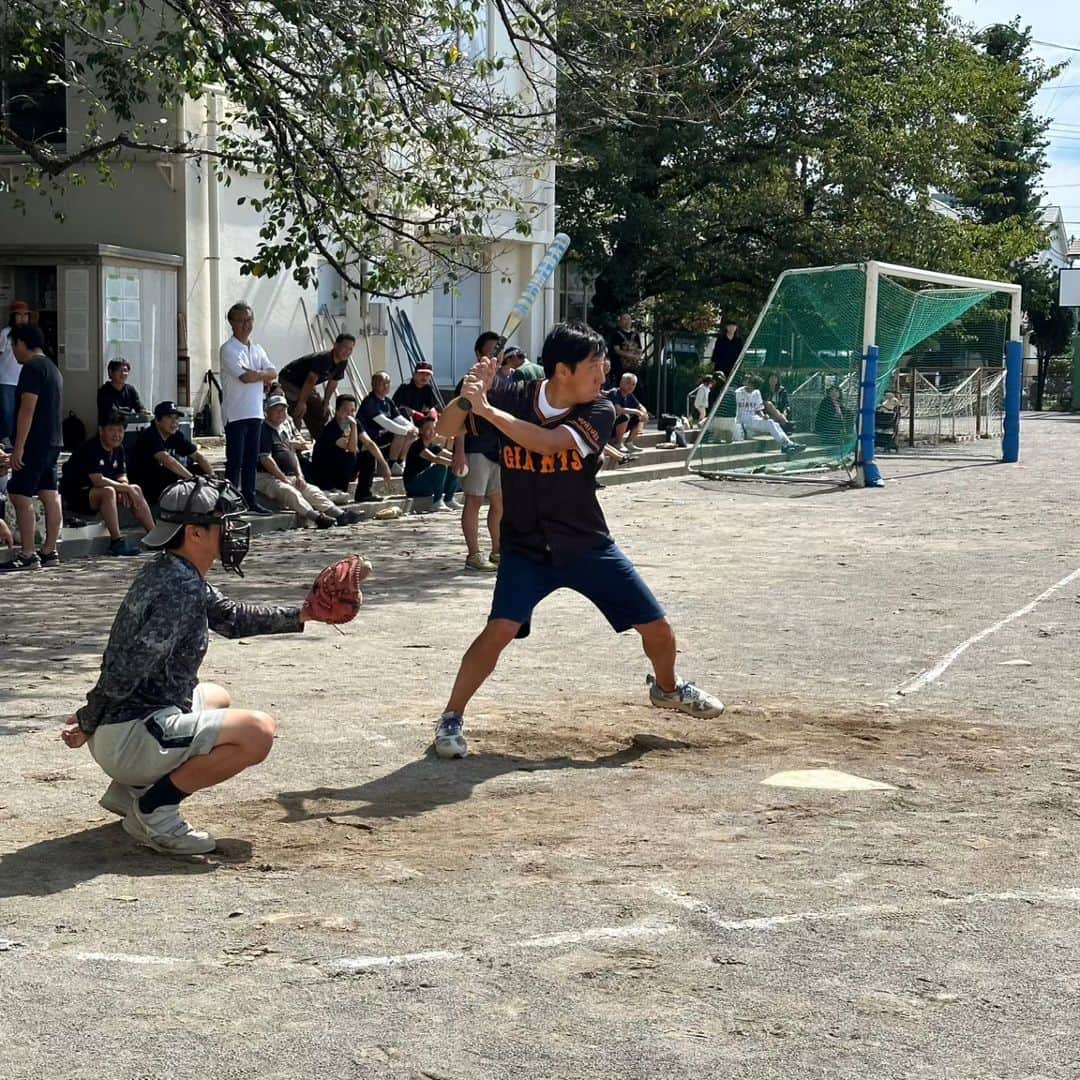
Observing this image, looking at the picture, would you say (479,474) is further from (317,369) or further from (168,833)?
(168,833)

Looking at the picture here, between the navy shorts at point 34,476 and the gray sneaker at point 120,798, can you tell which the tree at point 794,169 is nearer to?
the navy shorts at point 34,476

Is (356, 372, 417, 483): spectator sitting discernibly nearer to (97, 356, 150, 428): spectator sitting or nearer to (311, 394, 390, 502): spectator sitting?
(311, 394, 390, 502): spectator sitting

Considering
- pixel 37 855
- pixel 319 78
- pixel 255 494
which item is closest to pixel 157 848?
pixel 37 855

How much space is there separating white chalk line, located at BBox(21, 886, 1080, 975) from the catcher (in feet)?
3.06

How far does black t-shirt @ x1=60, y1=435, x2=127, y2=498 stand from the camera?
14.1 m

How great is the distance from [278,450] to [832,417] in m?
8.86

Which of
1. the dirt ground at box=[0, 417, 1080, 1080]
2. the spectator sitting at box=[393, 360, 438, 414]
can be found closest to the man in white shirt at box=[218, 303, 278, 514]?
the spectator sitting at box=[393, 360, 438, 414]

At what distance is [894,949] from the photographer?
462 centimetres

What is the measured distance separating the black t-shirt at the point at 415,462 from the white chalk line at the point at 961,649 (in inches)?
296

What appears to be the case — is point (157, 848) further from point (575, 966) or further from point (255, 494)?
point (255, 494)

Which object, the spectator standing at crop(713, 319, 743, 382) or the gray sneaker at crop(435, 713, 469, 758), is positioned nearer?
the gray sneaker at crop(435, 713, 469, 758)

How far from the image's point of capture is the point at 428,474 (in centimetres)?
1803

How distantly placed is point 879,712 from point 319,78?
263 inches

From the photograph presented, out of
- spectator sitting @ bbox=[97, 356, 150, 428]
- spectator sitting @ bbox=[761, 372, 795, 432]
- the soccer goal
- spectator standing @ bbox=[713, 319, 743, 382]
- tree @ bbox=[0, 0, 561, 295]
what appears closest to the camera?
tree @ bbox=[0, 0, 561, 295]
